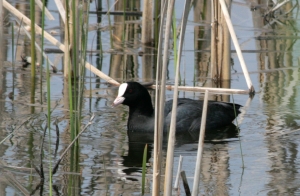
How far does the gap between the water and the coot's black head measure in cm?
20

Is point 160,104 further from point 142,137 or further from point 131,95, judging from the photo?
point 131,95

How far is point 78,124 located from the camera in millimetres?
4344

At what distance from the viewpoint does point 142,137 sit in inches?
231

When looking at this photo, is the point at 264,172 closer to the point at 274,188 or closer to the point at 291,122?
the point at 274,188

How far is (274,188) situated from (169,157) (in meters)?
1.43

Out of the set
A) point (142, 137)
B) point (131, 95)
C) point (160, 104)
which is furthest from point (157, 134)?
point (131, 95)

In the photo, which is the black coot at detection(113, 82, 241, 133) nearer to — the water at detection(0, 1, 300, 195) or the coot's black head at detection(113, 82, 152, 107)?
the coot's black head at detection(113, 82, 152, 107)

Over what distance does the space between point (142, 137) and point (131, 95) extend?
46cm

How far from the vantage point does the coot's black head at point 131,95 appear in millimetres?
6113

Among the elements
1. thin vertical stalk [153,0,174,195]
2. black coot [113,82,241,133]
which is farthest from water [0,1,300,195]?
thin vertical stalk [153,0,174,195]

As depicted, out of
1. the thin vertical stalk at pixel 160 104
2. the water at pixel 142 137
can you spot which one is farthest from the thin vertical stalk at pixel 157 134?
the water at pixel 142 137

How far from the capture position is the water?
4133mm

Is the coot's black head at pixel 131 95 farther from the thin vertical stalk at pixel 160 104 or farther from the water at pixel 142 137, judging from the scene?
the thin vertical stalk at pixel 160 104

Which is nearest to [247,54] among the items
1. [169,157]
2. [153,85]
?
[153,85]
